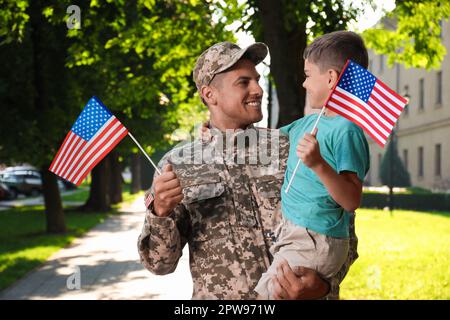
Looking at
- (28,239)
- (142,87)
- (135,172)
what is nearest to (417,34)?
(142,87)

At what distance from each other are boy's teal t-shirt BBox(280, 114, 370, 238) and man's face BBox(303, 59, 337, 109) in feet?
0.20

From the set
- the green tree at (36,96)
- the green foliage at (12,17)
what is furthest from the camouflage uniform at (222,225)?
the green tree at (36,96)

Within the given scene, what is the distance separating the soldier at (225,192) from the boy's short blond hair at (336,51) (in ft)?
1.45

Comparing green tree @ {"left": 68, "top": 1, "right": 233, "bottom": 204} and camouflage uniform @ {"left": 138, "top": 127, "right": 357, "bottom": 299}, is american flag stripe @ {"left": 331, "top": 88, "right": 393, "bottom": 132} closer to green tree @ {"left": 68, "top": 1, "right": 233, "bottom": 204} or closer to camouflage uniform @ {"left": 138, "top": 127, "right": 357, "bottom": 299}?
camouflage uniform @ {"left": 138, "top": 127, "right": 357, "bottom": 299}

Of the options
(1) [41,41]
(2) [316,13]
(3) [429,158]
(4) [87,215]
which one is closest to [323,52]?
(2) [316,13]

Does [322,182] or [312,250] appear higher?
[322,182]

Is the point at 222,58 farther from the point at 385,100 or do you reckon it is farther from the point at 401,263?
the point at 401,263

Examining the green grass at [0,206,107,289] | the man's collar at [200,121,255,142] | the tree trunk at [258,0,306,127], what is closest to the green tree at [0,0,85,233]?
the green grass at [0,206,107,289]

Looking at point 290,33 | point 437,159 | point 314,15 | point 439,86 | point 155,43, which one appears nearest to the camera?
point 290,33

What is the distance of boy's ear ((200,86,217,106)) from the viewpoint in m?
2.79

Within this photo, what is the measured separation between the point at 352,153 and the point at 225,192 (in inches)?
34.2

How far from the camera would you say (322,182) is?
208 cm

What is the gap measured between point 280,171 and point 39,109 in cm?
1858
